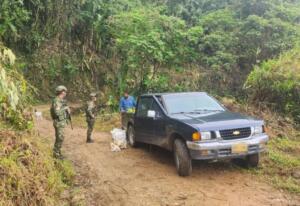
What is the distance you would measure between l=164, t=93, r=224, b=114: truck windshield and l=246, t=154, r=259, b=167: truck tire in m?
1.34

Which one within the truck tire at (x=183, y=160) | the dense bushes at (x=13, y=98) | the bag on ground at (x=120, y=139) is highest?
the dense bushes at (x=13, y=98)

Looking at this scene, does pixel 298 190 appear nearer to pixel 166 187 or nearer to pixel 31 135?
pixel 166 187

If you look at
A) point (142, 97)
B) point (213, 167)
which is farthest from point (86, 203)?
point (142, 97)

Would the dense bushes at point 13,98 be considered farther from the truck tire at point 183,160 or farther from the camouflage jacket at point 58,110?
the truck tire at point 183,160

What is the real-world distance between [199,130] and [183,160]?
71 centimetres

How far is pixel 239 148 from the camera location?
23.4 feet

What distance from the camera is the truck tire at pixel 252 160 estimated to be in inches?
311

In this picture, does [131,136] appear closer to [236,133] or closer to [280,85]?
[236,133]

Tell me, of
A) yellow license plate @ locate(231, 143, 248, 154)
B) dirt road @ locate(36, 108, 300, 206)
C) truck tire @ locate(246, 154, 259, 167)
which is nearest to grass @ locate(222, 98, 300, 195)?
truck tire @ locate(246, 154, 259, 167)

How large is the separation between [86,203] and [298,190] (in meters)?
3.69

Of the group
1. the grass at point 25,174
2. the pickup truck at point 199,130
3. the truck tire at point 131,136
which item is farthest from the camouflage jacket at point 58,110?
the truck tire at point 131,136

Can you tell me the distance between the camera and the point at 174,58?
57.3 ft

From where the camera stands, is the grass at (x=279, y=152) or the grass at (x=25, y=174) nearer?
the grass at (x=25, y=174)

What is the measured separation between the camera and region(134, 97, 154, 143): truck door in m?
9.24
